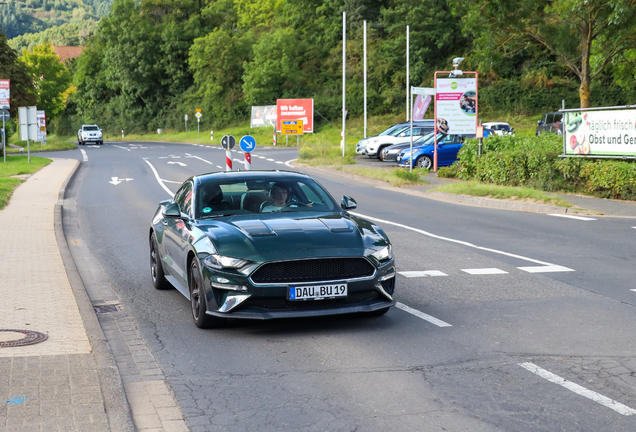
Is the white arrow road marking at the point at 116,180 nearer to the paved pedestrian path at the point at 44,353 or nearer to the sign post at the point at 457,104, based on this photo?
the sign post at the point at 457,104

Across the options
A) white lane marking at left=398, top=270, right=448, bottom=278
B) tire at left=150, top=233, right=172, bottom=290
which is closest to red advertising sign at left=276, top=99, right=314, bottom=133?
white lane marking at left=398, top=270, right=448, bottom=278

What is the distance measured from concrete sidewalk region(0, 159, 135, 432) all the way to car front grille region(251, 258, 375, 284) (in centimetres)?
144

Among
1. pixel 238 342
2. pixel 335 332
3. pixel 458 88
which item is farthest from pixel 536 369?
pixel 458 88

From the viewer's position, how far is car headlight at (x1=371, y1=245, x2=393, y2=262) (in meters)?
6.75

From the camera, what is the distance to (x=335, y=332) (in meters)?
6.79

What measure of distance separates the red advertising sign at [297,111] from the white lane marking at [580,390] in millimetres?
45315

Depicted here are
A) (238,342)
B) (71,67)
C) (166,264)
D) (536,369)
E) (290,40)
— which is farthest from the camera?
(71,67)

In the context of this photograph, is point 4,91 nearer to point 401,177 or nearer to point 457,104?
point 401,177

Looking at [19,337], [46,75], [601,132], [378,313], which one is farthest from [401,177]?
[46,75]

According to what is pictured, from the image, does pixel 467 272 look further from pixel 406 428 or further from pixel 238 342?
pixel 406 428

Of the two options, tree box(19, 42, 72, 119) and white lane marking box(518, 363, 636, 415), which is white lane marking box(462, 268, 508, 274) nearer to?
white lane marking box(518, 363, 636, 415)

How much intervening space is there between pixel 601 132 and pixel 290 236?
14.5 meters

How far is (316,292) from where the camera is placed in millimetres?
6430

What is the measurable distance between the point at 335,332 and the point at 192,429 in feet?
8.14
